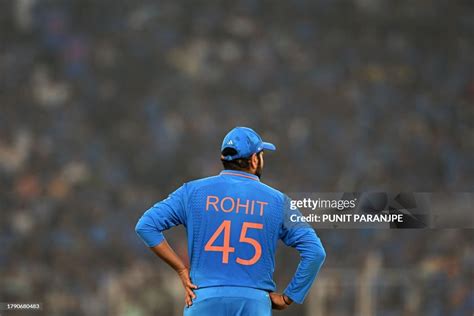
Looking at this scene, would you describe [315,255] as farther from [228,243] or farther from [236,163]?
[236,163]

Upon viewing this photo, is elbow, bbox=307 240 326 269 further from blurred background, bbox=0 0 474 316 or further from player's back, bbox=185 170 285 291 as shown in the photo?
blurred background, bbox=0 0 474 316

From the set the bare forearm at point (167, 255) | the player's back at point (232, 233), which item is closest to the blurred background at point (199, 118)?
the bare forearm at point (167, 255)

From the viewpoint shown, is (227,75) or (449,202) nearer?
(449,202)

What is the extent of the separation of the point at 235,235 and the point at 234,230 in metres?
0.02

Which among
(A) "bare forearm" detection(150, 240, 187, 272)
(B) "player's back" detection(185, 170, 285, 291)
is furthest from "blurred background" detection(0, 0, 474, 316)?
(B) "player's back" detection(185, 170, 285, 291)

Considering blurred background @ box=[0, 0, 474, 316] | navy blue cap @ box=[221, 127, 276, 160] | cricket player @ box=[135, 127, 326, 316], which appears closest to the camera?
cricket player @ box=[135, 127, 326, 316]

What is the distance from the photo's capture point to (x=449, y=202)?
8.98 m

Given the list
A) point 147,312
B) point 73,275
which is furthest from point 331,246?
point 73,275

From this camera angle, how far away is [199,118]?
Answer: 9953mm

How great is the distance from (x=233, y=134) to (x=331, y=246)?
542 centimetres

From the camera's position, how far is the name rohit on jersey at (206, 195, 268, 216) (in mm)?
3559

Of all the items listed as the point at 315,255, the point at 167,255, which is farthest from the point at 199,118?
the point at 315,255

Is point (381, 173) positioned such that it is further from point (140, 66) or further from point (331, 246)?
point (140, 66)

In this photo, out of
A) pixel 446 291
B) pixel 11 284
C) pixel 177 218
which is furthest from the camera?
pixel 11 284
